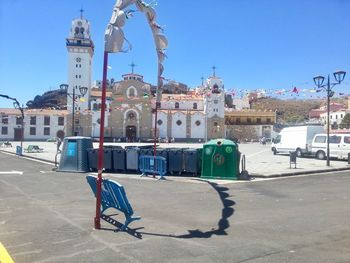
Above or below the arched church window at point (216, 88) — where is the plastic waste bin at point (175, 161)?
below

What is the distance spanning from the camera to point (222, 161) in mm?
16109

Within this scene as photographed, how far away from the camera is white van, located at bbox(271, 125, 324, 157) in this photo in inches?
1246

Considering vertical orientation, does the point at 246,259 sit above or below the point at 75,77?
below

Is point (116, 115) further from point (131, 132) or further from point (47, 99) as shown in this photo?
point (47, 99)

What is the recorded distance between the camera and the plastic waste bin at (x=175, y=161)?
17.3m

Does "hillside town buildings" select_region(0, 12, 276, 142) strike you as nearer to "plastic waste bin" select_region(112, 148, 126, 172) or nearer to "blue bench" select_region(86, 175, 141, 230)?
"plastic waste bin" select_region(112, 148, 126, 172)

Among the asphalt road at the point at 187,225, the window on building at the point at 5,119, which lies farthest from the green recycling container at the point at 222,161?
the window on building at the point at 5,119

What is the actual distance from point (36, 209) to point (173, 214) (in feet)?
Result: 10.1

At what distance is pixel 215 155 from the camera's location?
53.5 ft

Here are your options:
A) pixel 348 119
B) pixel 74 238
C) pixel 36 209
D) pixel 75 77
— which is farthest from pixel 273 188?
pixel 348 119

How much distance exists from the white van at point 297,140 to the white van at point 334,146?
4.50 feet

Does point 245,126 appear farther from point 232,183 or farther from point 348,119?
point 232,183

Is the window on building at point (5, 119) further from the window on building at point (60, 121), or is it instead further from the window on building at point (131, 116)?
the window on building at point (131, 116)

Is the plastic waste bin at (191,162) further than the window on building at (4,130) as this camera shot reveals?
No
